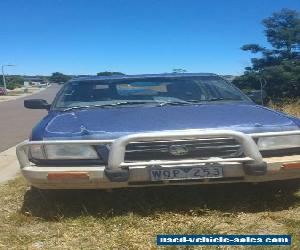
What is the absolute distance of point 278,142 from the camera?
373 centimetres

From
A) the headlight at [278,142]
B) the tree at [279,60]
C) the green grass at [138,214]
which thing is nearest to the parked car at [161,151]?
the headlight at [278,142]

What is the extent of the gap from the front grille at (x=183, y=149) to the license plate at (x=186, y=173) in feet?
0.37

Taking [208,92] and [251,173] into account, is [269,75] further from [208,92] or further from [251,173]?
[251,173]

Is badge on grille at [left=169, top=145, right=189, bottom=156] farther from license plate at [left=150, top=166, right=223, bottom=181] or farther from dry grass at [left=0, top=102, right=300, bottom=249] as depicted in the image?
dry grass at [left=0, top=102, right=300, bottom=249]

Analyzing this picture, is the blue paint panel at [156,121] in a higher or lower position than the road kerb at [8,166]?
higher

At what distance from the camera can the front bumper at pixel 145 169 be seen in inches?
139

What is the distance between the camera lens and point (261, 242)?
3.06 meters

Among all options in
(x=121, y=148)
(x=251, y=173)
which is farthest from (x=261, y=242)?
(x=121, y=148)

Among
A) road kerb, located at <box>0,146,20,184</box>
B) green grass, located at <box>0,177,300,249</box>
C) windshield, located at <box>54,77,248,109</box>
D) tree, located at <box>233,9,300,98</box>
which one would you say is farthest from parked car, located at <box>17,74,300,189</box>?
tree, located at <box>233,9,300,98</box>

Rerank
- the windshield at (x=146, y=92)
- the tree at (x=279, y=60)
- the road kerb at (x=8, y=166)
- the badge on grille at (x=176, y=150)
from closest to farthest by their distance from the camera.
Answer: the badge on grille at (x=176, y=150), the windshield at (x=146, y=92), the road kerb at (x=8, y=166), the tree at (x=279, y=60)

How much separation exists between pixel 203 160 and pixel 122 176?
67 centimetres

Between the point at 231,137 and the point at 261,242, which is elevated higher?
the point at 231,137

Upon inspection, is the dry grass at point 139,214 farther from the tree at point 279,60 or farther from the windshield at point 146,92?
the tree at point 279,60

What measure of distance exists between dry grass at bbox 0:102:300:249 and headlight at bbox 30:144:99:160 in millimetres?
556
